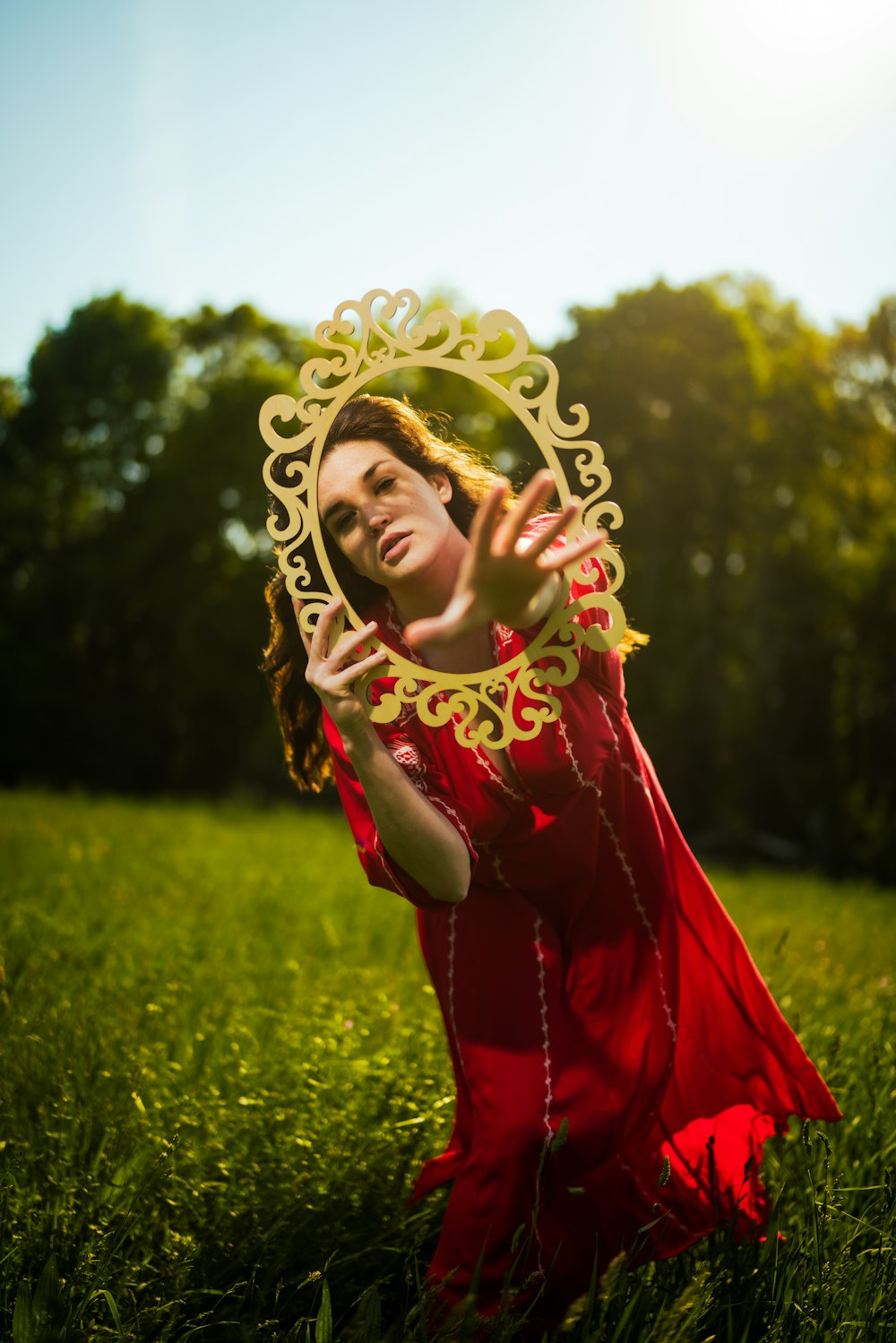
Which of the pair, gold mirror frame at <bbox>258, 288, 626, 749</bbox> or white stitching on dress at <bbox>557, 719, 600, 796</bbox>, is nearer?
gold mirror frame at <bbox>258, 288, 626, 749</bbox>

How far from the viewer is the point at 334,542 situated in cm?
197

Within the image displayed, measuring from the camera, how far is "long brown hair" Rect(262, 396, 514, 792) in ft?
6.27

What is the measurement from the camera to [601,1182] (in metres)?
2.07

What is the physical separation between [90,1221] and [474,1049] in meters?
0.82

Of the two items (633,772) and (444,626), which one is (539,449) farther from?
(633,772)

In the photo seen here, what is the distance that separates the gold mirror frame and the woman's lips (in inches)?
3.8

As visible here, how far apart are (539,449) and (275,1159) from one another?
1618 millimetres

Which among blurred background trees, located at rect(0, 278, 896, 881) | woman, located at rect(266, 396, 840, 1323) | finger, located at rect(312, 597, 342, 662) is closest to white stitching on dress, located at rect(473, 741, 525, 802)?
woman, located at rect(266, 396, 840, 1323)

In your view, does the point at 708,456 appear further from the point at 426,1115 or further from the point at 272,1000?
the point at 426,1115

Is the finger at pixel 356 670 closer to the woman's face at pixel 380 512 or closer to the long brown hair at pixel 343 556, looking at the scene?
the woman's face at pixel 380 512

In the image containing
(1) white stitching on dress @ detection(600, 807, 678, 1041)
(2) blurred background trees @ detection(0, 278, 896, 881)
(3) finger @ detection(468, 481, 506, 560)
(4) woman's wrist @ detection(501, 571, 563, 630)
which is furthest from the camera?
(2) blurred background trees @ detection(0, 278, 896, 881)

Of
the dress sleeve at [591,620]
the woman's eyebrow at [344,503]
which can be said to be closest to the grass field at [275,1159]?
the dress sleeve at [591,620]

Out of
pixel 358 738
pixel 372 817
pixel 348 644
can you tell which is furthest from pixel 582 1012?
pixel 348 644

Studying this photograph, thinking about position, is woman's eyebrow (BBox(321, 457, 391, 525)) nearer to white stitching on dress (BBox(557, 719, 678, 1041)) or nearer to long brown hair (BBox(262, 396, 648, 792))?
long brown hair (BBox(262, 396, 648, 792))
